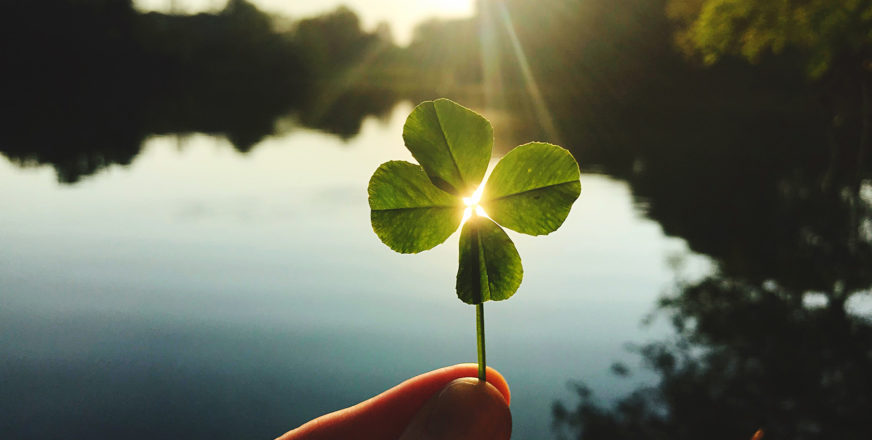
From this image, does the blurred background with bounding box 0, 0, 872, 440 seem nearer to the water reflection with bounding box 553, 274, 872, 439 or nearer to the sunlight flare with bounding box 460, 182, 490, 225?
the water reflection with bounding box 553, 274, 872, 439

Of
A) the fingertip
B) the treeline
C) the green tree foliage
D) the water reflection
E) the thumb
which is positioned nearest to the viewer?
the thumb

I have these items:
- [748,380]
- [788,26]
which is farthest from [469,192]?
[788,26]

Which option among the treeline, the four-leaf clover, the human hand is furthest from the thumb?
the treeline

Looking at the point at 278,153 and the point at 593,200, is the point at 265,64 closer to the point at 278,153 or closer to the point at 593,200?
the point at 278,153

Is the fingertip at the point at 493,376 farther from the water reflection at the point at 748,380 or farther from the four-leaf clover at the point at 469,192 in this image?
the water reflection at the point at 748,380

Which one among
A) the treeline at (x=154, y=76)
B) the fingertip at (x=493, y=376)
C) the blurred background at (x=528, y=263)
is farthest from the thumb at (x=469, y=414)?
the treeline at (x=154, y=76)

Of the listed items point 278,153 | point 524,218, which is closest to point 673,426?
point 524,218

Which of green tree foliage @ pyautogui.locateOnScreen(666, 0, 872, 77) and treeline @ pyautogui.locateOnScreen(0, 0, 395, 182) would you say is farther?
treeline @ pyautogui.locateOnScreen(0, 0, 395, 182)
